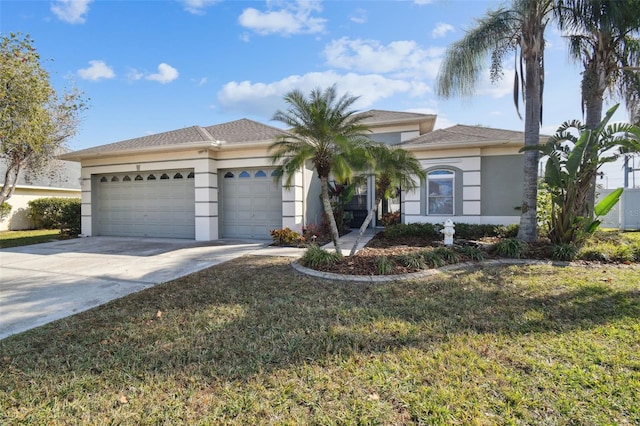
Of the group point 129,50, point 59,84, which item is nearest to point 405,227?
point 129,50

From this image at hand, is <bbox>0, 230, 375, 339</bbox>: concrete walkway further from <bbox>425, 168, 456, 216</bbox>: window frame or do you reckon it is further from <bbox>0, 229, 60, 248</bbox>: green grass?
<bbox>425, 168, 456, 216</bbox>: window frame

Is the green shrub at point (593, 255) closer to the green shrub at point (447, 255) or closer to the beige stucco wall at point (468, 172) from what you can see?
the green shrub at point (447, 255)

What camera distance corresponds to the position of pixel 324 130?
22.7 ft

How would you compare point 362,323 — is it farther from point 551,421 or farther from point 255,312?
point 551,421

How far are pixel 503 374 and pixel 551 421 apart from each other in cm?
62

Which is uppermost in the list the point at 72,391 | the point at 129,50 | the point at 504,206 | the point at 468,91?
the point at 129,50

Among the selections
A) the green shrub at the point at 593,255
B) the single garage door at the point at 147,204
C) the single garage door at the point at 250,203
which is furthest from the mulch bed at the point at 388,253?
the single garage door at the point at 147,204

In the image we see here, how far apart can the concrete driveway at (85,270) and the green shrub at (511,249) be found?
676 centimetres

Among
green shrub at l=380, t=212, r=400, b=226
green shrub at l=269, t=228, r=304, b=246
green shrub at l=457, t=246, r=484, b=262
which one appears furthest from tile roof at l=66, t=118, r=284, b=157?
green shrub at l=457, t=246, r=484, b=262

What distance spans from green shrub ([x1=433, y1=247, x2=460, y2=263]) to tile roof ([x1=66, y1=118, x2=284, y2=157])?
6.96 meters

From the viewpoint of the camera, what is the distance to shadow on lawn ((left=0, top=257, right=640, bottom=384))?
10.8 feet

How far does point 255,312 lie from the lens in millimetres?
4578

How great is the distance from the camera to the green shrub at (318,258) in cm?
708

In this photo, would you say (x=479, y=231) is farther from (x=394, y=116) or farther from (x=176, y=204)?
(x=176, y=204)
